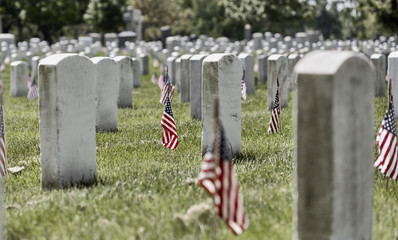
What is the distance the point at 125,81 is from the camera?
14891 mm

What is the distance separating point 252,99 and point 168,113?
8188 mm

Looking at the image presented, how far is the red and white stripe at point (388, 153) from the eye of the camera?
6.32m

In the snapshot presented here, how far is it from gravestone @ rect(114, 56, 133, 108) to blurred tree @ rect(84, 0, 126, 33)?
154ft

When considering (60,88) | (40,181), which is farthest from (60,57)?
(40,181)

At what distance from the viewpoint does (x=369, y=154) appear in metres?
4.70

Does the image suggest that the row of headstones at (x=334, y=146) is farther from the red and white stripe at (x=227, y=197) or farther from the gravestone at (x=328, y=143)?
the red and white stripe at (x=227, y=197)

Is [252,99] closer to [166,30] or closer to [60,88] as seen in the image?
[60,88]

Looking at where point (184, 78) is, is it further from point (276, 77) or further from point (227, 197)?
point (227, 197)

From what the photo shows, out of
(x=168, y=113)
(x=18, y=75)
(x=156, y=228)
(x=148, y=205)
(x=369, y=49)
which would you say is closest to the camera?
(x=156, y=228)

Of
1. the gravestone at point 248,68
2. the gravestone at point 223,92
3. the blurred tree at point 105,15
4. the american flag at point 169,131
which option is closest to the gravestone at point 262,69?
the gravestone at point 248,68

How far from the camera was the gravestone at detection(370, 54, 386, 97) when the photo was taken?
15.3 m

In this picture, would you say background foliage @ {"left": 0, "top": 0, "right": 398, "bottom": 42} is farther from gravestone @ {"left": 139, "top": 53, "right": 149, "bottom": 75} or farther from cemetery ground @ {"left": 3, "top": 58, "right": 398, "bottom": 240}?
cemetery ground @ {"left": 3, "top": 58, "right": 398, "bottom": 240}

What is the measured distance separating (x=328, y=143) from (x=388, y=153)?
2.37 metres

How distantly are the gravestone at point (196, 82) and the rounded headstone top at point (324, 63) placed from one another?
7647 millimetres
